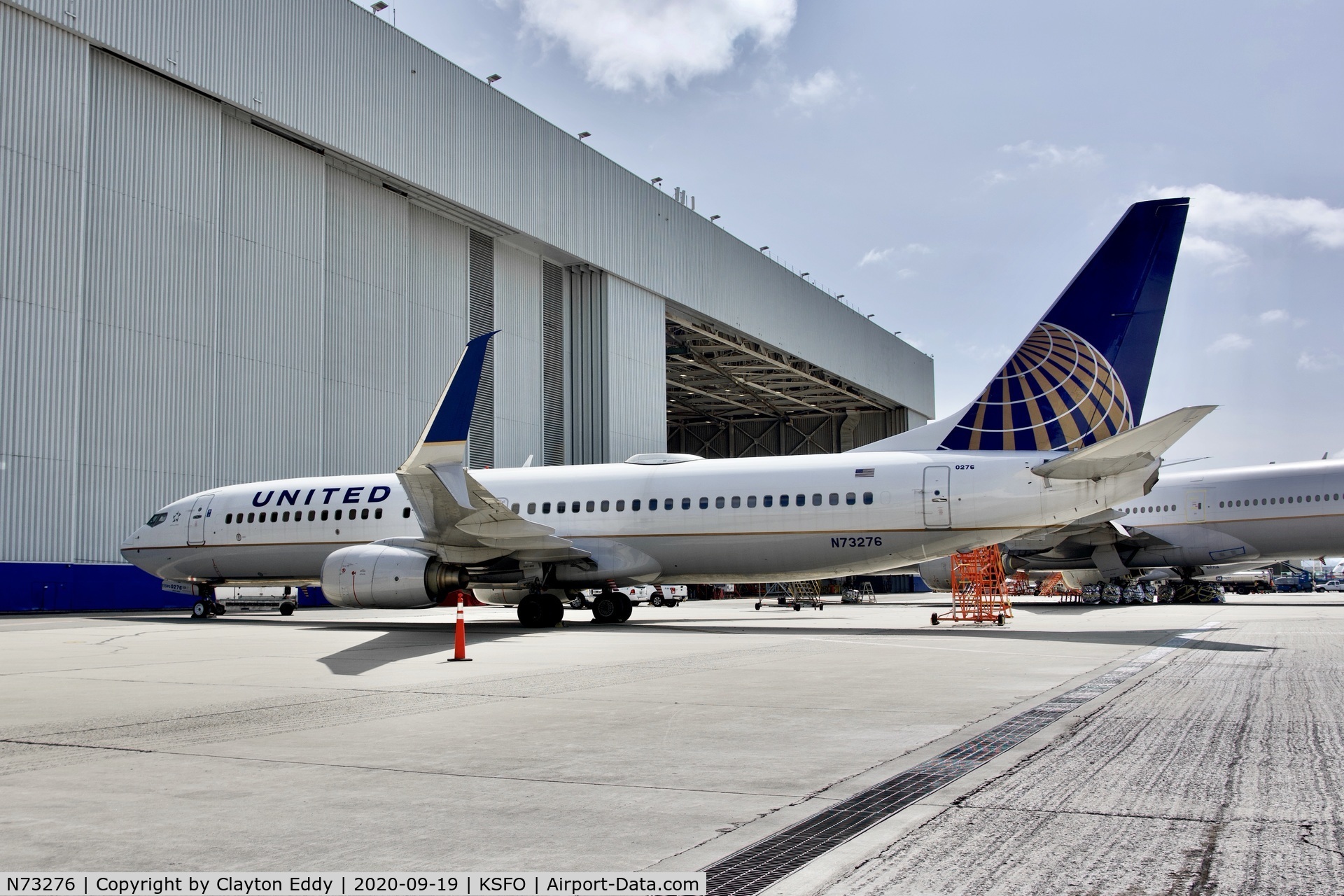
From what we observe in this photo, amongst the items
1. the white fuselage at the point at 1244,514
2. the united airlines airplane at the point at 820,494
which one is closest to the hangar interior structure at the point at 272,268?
the united airlines airplane at the point at 820,494

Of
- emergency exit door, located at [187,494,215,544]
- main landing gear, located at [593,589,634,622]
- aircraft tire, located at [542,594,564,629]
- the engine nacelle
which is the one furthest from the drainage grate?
emergency exit door, located at [187,494,215,544]

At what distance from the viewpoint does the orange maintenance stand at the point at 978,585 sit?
2155 centimetres

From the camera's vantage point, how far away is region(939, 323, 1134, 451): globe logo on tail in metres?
17.2

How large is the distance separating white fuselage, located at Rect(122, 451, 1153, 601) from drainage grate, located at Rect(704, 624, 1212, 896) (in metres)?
10.4

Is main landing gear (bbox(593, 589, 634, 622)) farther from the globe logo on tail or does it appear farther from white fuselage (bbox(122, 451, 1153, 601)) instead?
the globe logo on tail

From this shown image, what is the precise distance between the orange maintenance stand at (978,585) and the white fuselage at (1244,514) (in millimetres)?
5627

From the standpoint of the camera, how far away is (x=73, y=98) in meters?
25.0

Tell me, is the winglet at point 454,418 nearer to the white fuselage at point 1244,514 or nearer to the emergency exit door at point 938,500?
the emergency exit door at point 938,500

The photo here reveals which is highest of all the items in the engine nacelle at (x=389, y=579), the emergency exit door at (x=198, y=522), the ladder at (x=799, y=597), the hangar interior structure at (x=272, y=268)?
the hangar interior structure at (x=272, y=268)

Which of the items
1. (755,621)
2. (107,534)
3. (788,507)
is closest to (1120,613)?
(755,621)

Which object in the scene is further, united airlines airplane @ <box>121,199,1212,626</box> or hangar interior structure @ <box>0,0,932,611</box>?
hangar interior structure @ <box>0,0,932,611</box>

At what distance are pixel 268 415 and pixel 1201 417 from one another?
24.9 m

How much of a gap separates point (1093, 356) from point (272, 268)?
74.8 feet

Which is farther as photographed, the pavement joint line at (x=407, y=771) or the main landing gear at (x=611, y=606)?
the main landing gear at (x=611, y=606)
